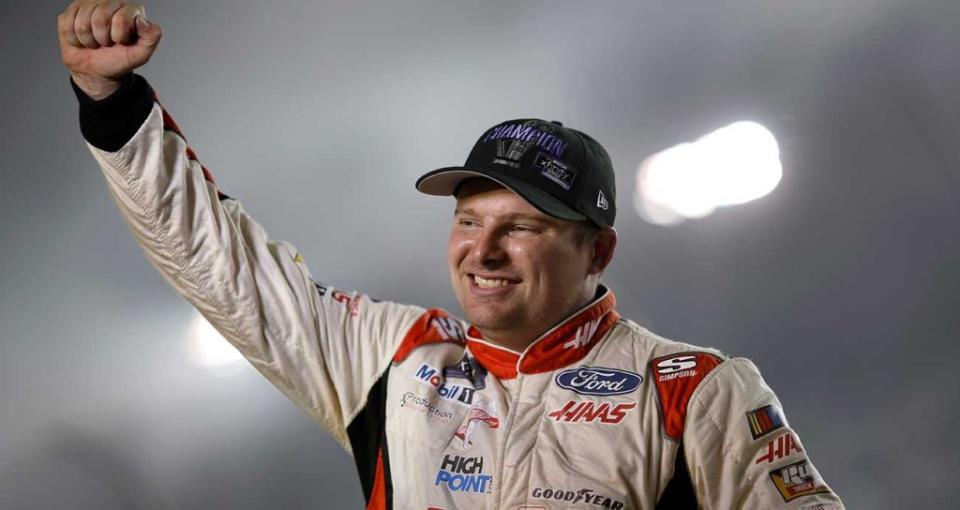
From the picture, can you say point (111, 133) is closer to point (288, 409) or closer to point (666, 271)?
point (288, 409)

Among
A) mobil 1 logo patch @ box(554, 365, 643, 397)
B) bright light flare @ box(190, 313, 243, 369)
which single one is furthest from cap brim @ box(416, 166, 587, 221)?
bright light flare @ box(190, 313, 243, 369)

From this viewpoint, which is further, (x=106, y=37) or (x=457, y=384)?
(x=457, y=384)

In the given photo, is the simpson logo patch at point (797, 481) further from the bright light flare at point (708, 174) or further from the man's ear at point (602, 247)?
the bright light flare at point (708, 174)

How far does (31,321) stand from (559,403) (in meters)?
1.40

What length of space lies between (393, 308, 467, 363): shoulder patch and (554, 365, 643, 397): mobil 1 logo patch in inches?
10.2

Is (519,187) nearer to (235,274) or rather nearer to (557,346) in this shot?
(557,346)

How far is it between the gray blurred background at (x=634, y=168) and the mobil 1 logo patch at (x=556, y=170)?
0.92 metres

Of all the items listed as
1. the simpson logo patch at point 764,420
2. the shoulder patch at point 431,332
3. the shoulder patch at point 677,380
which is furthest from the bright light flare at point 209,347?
the simpson logo patch at point 764,420

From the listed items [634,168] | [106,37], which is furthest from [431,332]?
[634,168]

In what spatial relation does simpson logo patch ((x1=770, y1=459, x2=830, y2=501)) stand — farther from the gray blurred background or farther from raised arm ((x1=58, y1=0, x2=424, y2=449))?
the gray blurred background

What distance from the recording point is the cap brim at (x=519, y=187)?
4.58 feet

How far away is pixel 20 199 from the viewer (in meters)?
2.16

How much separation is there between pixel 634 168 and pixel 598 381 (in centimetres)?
111

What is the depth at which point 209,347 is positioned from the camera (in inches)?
90.0
